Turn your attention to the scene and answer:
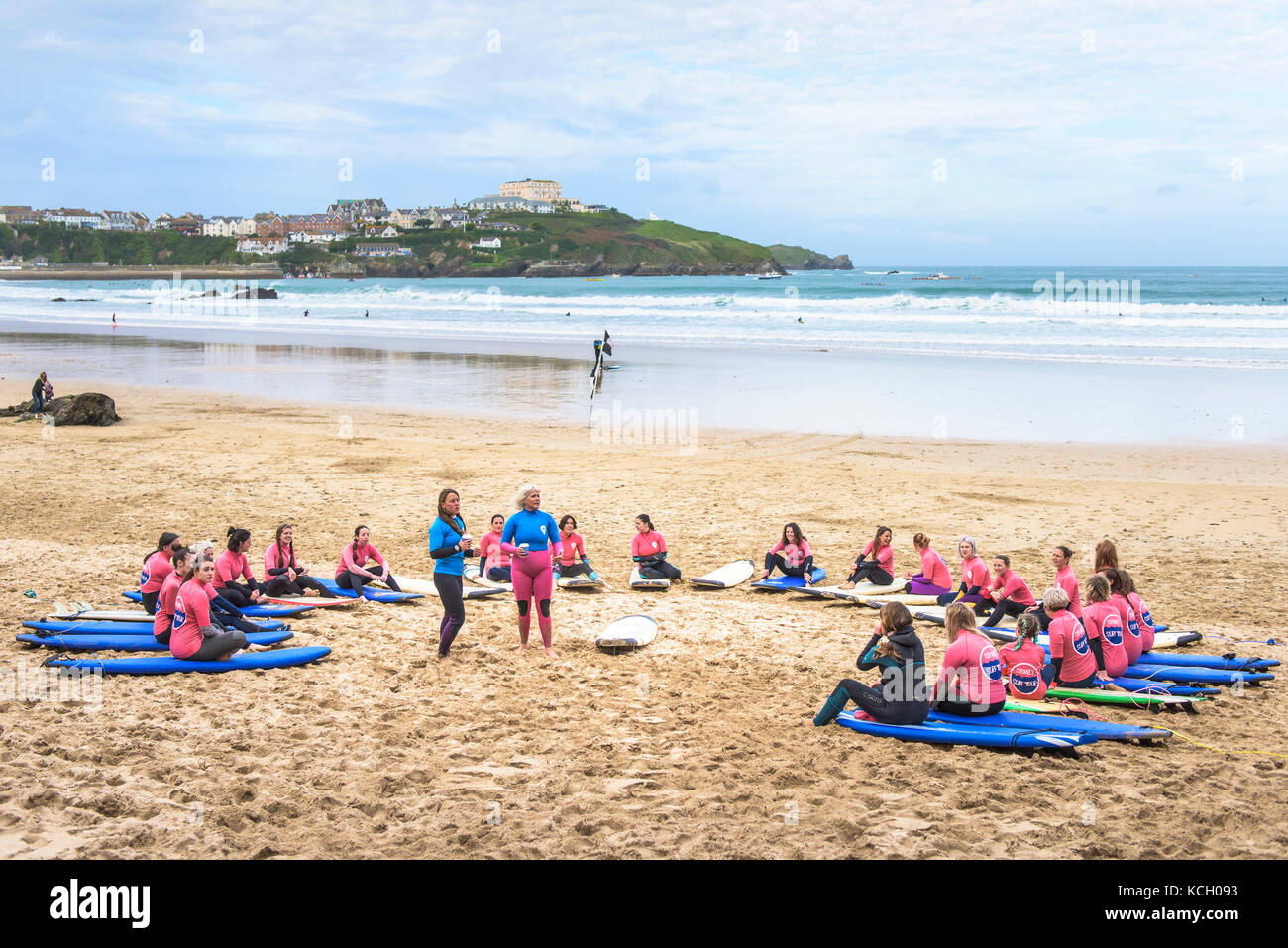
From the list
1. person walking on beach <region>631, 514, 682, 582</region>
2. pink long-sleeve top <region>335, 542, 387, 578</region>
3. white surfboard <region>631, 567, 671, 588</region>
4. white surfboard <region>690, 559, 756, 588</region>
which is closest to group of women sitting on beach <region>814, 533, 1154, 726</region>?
white surfboard <region>690, 559, 756, 588</region>

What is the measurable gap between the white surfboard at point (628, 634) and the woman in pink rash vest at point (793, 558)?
2062 mm

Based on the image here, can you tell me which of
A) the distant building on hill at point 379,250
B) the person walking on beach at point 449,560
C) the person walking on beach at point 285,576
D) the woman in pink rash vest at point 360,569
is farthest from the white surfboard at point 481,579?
the distant building on hill at point 379,250

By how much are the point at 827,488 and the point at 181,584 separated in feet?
32.5

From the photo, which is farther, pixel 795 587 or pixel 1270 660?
pixel 795 587

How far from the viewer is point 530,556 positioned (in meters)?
7.96

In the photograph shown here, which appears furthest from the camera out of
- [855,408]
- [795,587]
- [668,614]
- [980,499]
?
[855,408]

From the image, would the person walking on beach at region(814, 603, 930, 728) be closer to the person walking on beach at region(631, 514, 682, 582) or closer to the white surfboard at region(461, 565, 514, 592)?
the person walking on beach at region(631, 514, 682, 582)

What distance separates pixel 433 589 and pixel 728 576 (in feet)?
11.0

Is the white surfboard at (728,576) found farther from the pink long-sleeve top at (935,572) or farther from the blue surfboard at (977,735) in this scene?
the blue surfboard at (977,735)

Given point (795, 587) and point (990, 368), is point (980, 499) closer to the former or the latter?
point (795, 587)

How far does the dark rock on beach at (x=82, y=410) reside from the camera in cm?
1927

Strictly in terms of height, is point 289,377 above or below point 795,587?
above

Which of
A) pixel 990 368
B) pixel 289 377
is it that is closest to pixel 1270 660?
pixel 990 368

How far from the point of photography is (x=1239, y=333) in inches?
1508
